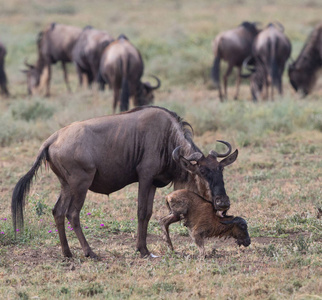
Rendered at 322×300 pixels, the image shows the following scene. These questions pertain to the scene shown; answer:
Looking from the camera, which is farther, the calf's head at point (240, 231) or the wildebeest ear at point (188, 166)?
the calf's head at point (240, 231)

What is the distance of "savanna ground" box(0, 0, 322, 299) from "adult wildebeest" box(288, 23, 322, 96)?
15.8 inches

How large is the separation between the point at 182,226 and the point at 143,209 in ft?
3.34

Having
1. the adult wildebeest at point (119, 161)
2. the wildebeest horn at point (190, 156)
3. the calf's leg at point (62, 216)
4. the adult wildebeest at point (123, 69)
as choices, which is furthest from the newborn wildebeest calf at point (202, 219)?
the adult wildebeest at point (123, 69)

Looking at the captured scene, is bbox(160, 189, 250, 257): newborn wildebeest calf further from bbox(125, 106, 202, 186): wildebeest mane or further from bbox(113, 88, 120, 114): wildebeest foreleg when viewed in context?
bbox(113, 88, 120, 114): wildebeest foreleg

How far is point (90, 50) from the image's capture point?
1605 centimetres

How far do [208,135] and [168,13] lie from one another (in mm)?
26556

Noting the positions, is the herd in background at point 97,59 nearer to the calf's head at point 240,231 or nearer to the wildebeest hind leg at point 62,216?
the wildebeest hind leg at point 62,216

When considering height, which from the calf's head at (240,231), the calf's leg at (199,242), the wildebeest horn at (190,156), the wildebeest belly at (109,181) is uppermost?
Result: the wildebeest horn at (190,156)

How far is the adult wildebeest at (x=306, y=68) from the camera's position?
52.9 feet

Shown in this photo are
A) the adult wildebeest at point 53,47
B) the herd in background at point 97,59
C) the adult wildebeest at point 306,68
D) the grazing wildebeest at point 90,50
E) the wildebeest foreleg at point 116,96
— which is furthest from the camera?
the adult wildebeest at point 53,47

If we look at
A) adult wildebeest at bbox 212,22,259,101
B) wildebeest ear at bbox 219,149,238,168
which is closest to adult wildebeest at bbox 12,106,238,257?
wildebeest ear at bbox 219,149,238,168

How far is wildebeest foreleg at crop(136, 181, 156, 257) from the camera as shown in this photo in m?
6.00

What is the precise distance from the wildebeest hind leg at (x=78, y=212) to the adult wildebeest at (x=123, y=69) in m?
7.05

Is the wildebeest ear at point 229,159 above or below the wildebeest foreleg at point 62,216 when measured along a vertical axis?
above
